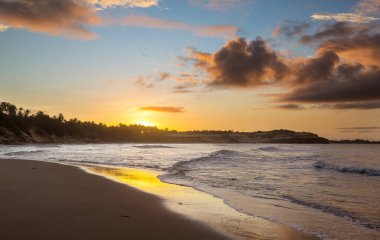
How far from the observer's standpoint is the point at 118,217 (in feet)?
24.6

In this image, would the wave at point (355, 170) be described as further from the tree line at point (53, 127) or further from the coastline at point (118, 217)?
the tree line at point (53, 127)

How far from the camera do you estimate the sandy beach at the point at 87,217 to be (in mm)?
6031

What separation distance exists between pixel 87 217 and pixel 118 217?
654 millimetres

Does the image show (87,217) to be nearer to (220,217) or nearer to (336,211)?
(220,217)

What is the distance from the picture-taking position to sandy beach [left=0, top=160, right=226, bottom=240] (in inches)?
237

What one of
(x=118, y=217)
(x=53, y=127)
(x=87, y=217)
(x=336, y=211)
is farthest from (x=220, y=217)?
(x=53, y=127)

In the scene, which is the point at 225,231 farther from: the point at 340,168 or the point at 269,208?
the point at 340,168

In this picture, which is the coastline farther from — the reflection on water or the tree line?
Answer: the tree line

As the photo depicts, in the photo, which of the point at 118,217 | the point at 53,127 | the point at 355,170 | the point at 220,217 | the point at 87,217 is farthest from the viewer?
the point at 53,127

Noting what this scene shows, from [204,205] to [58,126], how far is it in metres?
137

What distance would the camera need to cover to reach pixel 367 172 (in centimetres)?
2153

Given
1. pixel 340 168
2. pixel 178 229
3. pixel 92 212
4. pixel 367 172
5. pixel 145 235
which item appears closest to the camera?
pixel 145 235

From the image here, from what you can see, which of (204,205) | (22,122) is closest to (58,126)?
(22,122)

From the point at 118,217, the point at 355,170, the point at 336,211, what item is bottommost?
the point at 355,170
